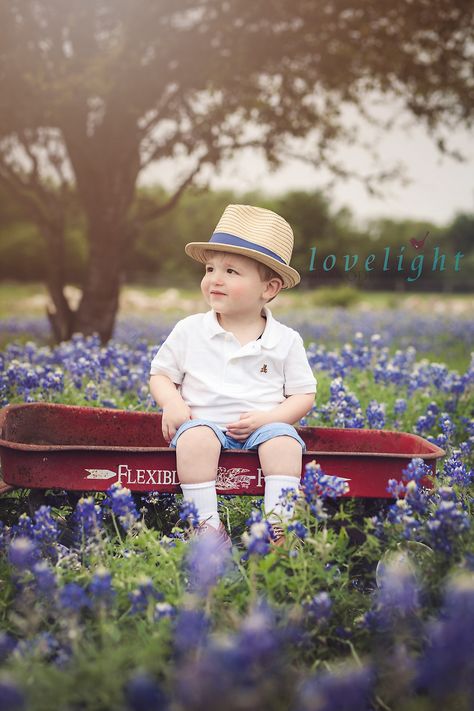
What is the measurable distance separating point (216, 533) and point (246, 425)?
580 mm

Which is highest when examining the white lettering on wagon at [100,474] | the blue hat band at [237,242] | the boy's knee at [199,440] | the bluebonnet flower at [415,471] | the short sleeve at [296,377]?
the blue hat band at [237,242]

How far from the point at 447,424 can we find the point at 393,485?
48.1 inches

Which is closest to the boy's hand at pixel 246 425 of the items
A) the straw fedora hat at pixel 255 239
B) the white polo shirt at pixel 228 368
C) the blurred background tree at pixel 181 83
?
the white polo shirt at pixel 228 368

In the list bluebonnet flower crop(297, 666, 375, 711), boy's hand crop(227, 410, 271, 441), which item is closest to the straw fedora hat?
boy's hand crop(227, 410, 271, 441)

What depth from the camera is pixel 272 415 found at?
3.52m

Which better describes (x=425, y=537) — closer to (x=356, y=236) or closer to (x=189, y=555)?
(x=189, y=555)

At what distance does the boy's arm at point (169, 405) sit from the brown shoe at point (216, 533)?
55cm

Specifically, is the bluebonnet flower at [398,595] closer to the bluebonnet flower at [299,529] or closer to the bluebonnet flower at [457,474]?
the bluebonnet flower at [299,529]

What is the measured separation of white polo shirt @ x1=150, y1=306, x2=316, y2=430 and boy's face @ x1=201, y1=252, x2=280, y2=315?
0.54 feet

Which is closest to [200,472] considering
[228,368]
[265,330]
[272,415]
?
[272,415]

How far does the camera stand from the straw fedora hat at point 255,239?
3.47 meters

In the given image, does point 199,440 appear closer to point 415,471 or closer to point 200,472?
point 200,472

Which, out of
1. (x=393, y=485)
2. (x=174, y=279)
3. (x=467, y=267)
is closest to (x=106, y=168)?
(x=393, y=485)

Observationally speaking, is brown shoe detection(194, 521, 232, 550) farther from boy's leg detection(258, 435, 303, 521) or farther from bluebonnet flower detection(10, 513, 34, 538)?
bluebonnet flower detection(10, 513, 34, 538)
